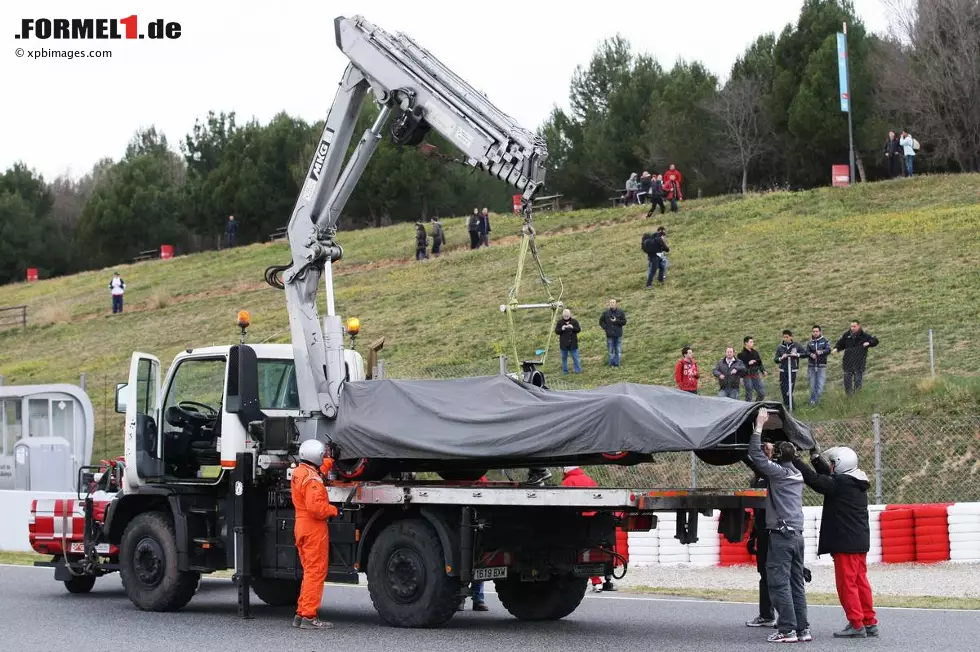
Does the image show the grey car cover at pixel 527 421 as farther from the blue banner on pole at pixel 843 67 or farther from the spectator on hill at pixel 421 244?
the blue banner on pole at pixel 843 67

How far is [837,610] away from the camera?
13961 millimetres

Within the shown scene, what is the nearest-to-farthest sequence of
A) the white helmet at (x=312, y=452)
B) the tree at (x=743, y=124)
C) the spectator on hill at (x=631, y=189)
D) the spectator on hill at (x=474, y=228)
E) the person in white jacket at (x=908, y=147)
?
the white helmet at (x=312, y=452) → the person in white jacket at (x=908, y=147) → the spectator on hill at (x=474, y=228) → the spectator on hill at (x=631, y=189) → the tree at (x=743, y=124)

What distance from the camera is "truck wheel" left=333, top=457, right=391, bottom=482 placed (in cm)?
1344

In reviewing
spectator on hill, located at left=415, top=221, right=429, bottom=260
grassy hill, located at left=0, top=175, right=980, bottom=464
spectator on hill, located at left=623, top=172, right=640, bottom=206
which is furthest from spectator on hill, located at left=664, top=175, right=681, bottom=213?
spectator on hill, located at left=415, top=221, right=429, bottom=260

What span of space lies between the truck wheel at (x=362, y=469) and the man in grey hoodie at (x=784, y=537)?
3718mm

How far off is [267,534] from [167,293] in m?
46.5

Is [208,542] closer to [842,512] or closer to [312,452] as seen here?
[312,452]

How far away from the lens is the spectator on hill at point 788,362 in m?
25.0

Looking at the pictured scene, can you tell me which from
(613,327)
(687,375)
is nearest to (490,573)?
(687,375)

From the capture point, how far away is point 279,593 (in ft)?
49.4

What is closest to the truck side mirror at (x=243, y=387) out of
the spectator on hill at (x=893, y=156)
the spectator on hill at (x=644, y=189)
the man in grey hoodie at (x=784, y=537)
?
the man in grey hoodie at (x=784, y=537)

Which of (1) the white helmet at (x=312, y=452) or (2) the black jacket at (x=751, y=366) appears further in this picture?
(2) the black jacket at (x=751, y=366)

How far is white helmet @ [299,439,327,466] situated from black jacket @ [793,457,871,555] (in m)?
4.27

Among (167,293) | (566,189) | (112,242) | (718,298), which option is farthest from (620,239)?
(112,242)
